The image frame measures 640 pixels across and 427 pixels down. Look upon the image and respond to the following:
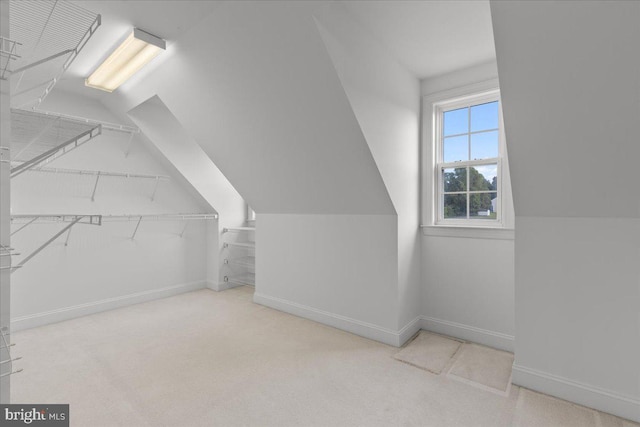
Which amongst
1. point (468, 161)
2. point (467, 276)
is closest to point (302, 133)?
point (468, 161)

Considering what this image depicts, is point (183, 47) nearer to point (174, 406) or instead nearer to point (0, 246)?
point (0, 246)

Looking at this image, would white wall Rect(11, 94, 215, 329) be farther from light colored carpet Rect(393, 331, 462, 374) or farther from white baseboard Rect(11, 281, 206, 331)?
light colored carpet Rect(393, 331, 462, 374)

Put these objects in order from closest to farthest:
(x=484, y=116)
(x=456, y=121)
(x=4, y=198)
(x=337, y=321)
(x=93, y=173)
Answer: (x=4, y=198) < (x=484, y=116) < (x=456, y=121) < (x=337, y=321) < (x=93, y=173)

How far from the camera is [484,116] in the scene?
2.76 m

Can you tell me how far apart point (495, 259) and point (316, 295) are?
1722mm

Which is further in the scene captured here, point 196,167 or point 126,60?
point 196,167

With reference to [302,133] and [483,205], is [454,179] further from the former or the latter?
[302,133]

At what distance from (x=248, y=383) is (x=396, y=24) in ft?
8.73

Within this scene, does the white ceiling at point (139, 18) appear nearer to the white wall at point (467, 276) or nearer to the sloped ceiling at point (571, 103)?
the sloped ceiling at point (571, 103)

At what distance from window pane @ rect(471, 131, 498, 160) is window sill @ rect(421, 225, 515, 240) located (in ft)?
2.11

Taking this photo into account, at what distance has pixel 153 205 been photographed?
3.98 m

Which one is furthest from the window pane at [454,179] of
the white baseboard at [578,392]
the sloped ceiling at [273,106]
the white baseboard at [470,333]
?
the white baseboard at [578,392]

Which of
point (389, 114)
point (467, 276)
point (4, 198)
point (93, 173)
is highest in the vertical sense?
point (389, 114)

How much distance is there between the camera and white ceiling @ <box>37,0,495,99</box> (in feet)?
6.38
